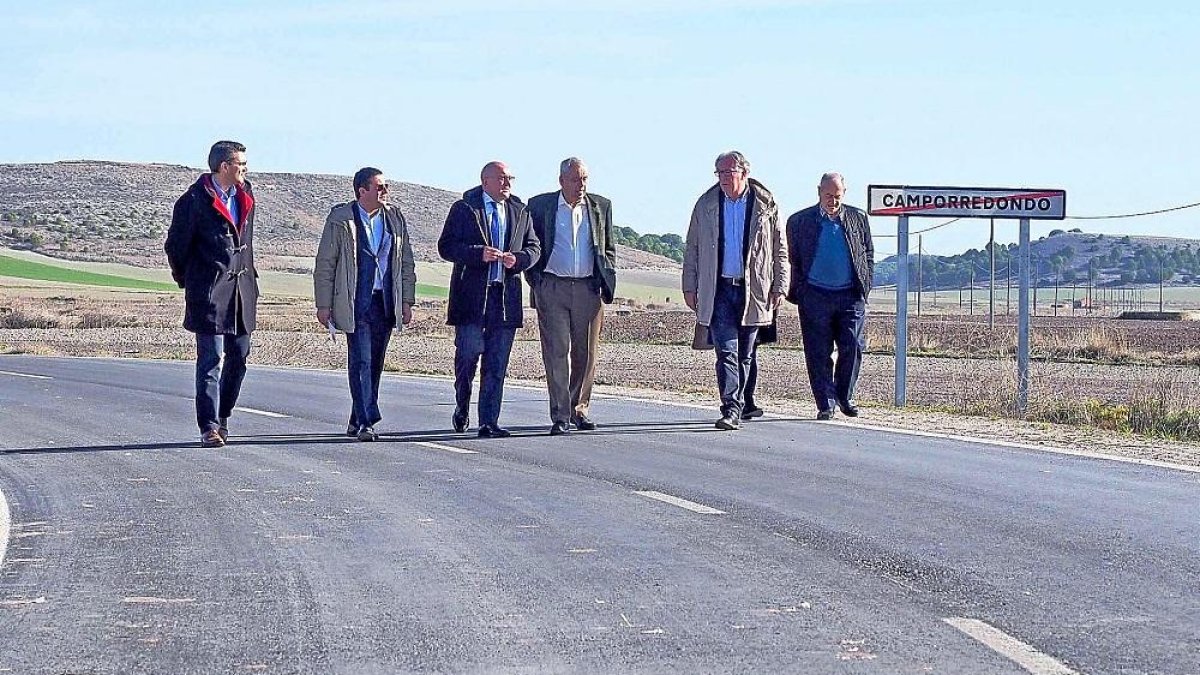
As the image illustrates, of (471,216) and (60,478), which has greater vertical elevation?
(471,216)

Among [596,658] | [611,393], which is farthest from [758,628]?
[611,393]

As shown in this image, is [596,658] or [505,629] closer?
[596,658]

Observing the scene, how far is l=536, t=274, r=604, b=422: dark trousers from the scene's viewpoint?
551 inches

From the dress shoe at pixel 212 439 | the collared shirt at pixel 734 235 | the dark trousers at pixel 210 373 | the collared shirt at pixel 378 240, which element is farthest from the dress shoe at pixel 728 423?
the dress shoe at pixel 212 439

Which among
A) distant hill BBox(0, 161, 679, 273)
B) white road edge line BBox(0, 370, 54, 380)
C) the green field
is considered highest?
distant hill BBox(0, 161, 679, 273)

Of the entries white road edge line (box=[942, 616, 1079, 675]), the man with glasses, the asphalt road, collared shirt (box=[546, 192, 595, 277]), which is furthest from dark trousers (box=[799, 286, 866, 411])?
white road edge line (box=[942, 616, 1079, 675])

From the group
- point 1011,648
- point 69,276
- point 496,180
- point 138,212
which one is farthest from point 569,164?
point 138,212

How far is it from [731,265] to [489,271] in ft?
6.29

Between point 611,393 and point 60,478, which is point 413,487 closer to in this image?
point 60,478

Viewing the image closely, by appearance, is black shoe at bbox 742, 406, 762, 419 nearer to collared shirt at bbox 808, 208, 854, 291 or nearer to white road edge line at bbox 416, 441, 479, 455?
collared shirt at bbox 808, 208, 854, 291

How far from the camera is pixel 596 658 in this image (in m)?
6.07

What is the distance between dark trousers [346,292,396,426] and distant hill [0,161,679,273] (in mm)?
121085

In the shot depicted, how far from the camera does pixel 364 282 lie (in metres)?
13.4

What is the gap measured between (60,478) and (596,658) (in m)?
5.87
